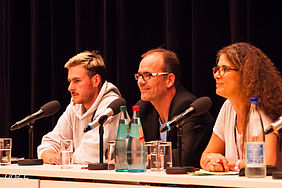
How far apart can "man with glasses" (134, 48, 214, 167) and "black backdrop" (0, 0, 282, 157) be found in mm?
176

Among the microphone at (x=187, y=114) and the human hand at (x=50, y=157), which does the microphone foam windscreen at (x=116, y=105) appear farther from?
the human hand at (x=50, y=157)

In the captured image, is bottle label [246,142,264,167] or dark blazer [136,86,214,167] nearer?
bottle label [246,142,264,167]

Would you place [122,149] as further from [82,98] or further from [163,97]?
[82,98]

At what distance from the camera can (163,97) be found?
3.05m

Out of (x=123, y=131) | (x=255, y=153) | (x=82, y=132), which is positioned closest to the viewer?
(x=255, y=153)

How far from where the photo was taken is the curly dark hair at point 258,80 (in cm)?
224

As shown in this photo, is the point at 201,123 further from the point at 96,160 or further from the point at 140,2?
the point at 140,2

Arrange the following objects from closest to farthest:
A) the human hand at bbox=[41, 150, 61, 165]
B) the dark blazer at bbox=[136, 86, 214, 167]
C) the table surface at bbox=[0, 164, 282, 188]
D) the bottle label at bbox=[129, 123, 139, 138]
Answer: the table surface at bbox=[0, 164, 282, 188] < the bottle label at bbox=[129, 123, 139, 138] < the human hand at bbox=[41, 150, 61, 165] < the dark blazer at bbox=[136, 86, 214, 167]

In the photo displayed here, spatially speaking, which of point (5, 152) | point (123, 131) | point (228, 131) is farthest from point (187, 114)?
point (5, 152)

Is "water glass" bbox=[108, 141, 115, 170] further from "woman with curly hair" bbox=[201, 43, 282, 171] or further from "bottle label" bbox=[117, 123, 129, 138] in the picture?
"woman with curly hair" bbox=[201, 43, 282, 171]

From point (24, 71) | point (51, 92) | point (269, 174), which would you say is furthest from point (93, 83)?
point (269, 174)

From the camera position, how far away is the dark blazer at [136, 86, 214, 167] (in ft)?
9.04

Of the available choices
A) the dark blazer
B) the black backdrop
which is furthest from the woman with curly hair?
the black backdrop

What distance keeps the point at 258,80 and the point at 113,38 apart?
1.71 m
